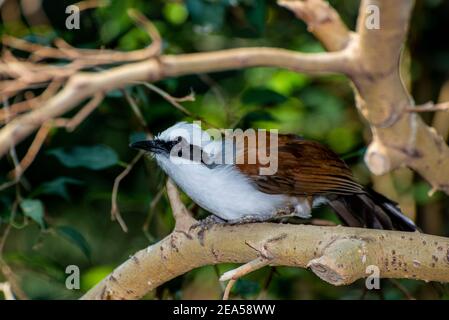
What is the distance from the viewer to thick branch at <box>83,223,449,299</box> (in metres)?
2.65

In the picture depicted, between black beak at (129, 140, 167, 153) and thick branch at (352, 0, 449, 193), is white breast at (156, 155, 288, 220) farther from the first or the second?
thick branch at (352, 0, 449, 193)

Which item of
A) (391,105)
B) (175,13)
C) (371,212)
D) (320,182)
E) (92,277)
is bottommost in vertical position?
(92,277)

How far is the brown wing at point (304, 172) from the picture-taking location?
132 inches

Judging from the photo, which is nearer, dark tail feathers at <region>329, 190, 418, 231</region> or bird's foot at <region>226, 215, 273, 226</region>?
bird's foot at <region>226, 215, 273, 226</region>

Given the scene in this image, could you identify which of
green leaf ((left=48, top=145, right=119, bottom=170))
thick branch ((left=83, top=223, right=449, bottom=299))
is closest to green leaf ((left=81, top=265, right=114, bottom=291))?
green leaf ((left=48, top=145, right=119, bottom=170))

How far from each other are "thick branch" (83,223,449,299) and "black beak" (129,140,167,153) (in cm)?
43

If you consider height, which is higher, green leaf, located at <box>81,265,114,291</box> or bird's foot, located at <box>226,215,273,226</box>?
bird's foot, located at <box>226,215,273,226</box>

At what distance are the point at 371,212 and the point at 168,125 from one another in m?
1.23

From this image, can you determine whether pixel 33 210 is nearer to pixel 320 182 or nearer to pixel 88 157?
pixel 88 157

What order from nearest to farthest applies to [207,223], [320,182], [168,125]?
[207,223], [320,182], [168,125]

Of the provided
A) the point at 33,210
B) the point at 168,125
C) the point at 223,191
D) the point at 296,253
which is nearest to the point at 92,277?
the point at 168,125

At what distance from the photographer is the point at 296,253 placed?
9.19ft

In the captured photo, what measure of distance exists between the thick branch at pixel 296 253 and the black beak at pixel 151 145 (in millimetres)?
426

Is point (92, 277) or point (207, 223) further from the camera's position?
point (92, 277)
